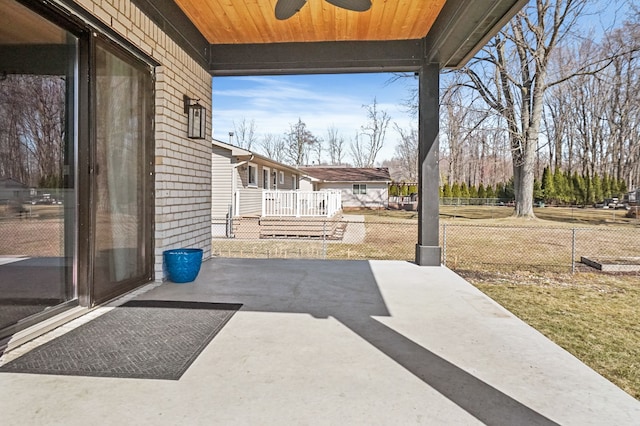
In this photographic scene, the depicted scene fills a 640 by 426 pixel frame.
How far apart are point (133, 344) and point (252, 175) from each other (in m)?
13.0

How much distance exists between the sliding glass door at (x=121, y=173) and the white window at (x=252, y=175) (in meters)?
10.5

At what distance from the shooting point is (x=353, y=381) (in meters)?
2.14

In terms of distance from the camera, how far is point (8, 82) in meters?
2.69

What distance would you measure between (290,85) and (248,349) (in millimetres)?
28418

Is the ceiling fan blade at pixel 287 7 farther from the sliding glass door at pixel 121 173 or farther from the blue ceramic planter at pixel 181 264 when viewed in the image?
the blue ceramic planter at pixel 181 264

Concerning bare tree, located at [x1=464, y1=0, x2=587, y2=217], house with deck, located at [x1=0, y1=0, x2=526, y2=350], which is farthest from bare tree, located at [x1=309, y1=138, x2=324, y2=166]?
house with deck, located at [x1=0, y1=0, x2=526, y2=350]

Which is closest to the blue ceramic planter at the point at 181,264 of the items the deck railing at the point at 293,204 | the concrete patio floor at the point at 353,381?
the concrete patio floor at the point at 353,381

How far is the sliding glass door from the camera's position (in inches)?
134

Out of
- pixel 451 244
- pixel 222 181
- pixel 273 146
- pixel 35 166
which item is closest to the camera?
pixel 35 166

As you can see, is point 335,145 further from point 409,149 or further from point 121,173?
point 121,173

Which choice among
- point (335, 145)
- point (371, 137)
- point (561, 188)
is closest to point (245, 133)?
point (335, 145)

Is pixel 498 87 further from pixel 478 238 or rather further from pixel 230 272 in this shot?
pixel 230 272

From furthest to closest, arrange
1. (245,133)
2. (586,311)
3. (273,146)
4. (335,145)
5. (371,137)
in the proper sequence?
(335,145) < (273,146) < (245,133) < (371,137) < (586,311)

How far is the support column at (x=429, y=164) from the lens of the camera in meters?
5.57
